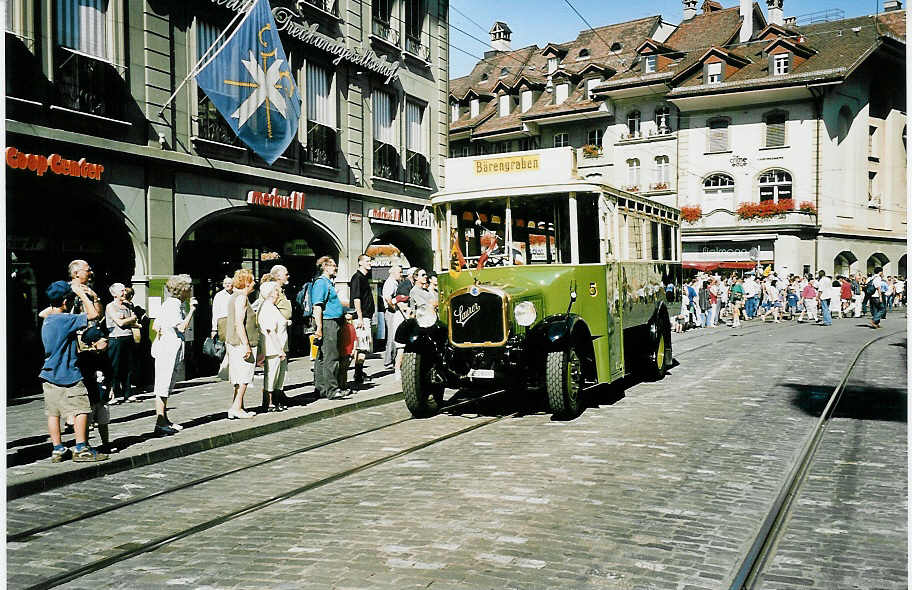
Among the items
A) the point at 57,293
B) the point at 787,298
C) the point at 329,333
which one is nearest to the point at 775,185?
the point at 787,298

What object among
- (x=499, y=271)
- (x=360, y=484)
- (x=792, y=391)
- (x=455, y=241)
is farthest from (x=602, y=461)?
(x=792, y=391)

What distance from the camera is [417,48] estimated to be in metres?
22.3

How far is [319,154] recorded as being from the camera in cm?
1850

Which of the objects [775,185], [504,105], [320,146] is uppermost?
[504,105]

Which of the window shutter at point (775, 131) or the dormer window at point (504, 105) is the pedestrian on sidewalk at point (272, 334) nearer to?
the window shutter at point (775, 131)

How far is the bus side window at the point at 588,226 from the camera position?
34.6 ft

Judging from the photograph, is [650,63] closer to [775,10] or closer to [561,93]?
[561,93]

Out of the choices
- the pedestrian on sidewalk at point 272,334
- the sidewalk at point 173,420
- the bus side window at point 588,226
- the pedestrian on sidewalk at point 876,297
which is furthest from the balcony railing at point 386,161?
the pedestrian on sidewalk at point 876,297

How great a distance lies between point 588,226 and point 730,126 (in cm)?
3754

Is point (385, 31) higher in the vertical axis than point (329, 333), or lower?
higher

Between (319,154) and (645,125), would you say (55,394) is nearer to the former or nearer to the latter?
(319,154)

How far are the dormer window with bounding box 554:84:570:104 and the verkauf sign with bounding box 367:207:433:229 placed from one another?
1185 inches

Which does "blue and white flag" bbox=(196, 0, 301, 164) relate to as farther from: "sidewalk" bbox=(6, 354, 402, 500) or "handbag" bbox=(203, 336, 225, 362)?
"handbag" bbox=(203, 336, 225, 362)

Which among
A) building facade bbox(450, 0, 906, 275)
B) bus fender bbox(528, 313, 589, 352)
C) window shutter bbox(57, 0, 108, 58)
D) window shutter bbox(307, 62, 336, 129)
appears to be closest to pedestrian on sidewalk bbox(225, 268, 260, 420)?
bus fender bbox(528, 313, 589, 352)
